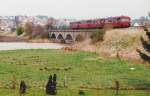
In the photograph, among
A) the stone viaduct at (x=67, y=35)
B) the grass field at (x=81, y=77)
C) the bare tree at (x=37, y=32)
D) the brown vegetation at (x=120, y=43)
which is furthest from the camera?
the bare tree at (x=37, y=32)

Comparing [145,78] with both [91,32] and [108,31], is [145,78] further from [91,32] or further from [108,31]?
[91,32]

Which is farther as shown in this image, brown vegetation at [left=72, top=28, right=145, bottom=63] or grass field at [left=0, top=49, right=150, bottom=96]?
brown vegetation at [left=72, top=28, right=145, bottom=63]

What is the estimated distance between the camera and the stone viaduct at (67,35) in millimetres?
94250

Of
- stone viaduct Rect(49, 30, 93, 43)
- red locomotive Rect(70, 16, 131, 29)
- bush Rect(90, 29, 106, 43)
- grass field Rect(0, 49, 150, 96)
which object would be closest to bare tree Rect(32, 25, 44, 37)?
stone viaduct Rect(49, 30, 93, 43)

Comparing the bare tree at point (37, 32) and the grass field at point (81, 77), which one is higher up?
the grass field at point (81, 77)

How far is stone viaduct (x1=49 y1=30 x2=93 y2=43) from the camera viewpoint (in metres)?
94.2

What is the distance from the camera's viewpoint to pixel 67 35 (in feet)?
380

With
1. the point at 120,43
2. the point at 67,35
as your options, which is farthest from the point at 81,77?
the point at 67,35

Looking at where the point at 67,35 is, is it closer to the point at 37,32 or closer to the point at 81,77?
the point at 37,32

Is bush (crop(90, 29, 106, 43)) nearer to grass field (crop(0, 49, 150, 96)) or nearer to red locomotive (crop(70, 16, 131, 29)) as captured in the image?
red locomotive (crop(70, 16, 131, 29))

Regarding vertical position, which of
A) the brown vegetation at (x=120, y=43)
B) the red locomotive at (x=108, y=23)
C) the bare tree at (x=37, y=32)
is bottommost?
the bare tree at (x=37, y=32)

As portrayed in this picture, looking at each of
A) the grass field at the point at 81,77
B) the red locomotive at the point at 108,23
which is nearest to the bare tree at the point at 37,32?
the red locomotive at the point at 108,23

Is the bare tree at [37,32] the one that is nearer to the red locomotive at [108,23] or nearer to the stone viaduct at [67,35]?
the stone viaduct at [67,35]

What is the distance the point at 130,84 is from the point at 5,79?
30.3 ft
